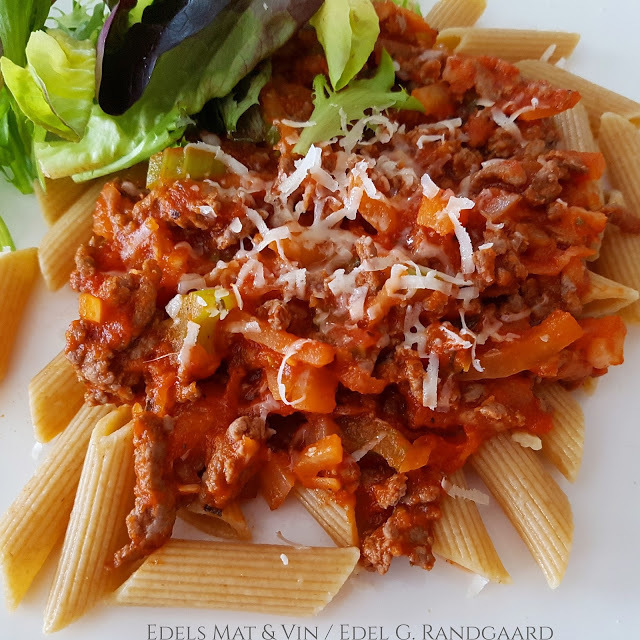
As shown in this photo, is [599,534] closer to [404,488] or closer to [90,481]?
[404,488]

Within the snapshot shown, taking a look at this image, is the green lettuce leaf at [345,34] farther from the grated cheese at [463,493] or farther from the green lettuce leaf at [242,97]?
the grated cheese at [463,493]

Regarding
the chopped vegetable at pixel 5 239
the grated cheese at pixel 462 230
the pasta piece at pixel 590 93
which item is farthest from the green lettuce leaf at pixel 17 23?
the pasta piece at pixel 590 93

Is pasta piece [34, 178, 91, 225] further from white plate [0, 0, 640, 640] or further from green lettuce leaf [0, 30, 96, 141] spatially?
white plate [0, 0, 640, 640]

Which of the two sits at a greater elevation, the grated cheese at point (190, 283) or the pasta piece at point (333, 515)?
the grated cheese at point (190, 283)

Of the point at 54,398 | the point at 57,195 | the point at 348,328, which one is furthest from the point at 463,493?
the point at 57,195

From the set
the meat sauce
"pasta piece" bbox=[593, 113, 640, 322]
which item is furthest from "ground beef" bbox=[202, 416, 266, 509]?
"pasta piece" bbox=[593, 113, 640, 322]

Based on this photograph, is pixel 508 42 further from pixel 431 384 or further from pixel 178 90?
pixel 431 384
